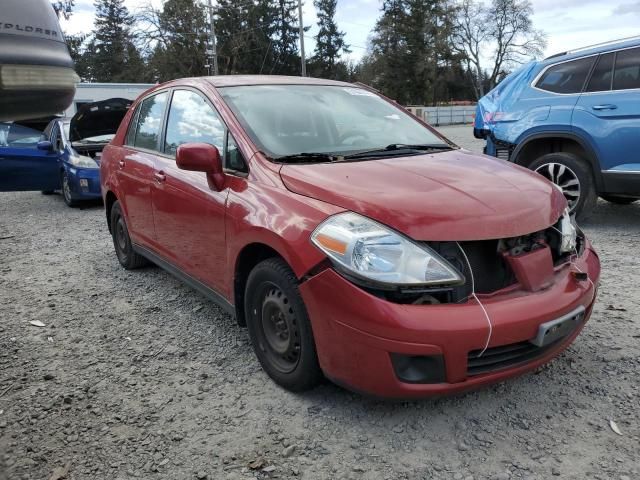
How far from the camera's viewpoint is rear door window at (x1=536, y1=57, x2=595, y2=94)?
18.2ft

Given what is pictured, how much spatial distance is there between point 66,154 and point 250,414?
7176 mm

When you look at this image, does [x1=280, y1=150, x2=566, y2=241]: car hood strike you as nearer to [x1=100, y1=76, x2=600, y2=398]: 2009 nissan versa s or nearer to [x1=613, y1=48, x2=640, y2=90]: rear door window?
[x1=100, y1=76, x2=600, y2=398]: 2009 nissan versa s

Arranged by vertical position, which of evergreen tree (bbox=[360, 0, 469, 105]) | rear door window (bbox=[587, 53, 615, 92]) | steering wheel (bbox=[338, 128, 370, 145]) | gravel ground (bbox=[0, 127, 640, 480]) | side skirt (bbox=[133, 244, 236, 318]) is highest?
evergreen tree (bbox=[360, 0, 469, 105])

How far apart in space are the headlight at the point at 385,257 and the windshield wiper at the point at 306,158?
0.70 meters

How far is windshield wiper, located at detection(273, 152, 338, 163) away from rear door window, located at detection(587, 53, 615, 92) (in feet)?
12.7

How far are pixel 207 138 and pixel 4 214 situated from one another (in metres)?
6.57

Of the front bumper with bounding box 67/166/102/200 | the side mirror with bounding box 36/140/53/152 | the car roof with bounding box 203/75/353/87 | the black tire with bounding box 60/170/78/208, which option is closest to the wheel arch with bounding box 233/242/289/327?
the car roof with bounding box 203/75/353/87

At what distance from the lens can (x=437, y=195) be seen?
2365 mm

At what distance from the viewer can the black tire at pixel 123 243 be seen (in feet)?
15.4

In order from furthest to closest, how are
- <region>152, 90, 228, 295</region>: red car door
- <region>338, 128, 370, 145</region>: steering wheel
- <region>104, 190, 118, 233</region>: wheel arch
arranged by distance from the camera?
1. <region>104, 190, 118, 233</region>: wheel arch
2. <region>338, 128, 370, 145</region>: steering wheel
3. <region>152, 90, 228, 295</region>: red car door

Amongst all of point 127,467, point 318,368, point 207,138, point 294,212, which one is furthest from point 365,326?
point 207,138

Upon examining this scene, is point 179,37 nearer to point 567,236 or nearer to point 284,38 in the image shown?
point 284,38

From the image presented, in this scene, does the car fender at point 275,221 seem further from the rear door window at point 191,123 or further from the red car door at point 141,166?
the red car door at point 141,166

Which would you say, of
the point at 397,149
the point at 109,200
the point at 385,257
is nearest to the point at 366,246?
the point at 385,257
